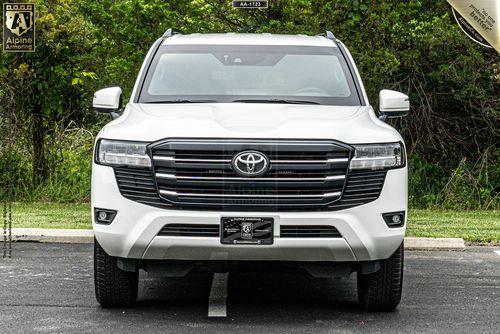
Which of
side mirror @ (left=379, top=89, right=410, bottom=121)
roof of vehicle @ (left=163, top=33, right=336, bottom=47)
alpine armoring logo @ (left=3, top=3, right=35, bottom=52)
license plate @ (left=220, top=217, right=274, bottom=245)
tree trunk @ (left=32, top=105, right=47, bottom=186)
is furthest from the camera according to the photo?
tree trunk @ (left=32, top=105, right=47, bottom=186)

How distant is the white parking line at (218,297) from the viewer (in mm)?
7289

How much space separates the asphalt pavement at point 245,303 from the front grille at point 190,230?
2.01 ft

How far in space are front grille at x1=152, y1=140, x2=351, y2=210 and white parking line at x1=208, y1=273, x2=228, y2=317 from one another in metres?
0.99

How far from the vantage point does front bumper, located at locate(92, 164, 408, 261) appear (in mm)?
6637

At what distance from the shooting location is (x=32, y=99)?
18281mm

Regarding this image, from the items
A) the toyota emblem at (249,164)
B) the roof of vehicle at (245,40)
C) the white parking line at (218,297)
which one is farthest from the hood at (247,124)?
the white parking line at (218,297)

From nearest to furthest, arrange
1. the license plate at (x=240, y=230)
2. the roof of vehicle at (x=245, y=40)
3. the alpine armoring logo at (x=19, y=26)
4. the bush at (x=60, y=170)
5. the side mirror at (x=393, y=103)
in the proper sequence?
the license plate at (x=240, y=230) < the side mirror at (x=393, y=103) < the roof of vehicle at (x=245, y=40) < the alpine armoring logo at (x=19, y=26) < the bush at (x=60, y=170)

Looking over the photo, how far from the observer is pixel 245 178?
665 cm

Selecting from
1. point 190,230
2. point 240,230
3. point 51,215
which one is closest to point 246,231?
point 240,230

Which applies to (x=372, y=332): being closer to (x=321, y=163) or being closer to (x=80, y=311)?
(x=321, y=163)

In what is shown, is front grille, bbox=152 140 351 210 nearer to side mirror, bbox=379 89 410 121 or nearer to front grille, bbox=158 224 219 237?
front grille, bbox=158 224 219 237

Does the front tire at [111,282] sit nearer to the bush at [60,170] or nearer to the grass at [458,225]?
the grass at [458,225]

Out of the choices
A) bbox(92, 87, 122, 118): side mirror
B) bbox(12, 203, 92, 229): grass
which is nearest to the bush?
bbox(12, 203, 92, 229): grass

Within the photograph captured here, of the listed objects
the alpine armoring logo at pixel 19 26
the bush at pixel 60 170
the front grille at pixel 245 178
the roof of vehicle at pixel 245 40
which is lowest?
the bush at pixel 60 170
